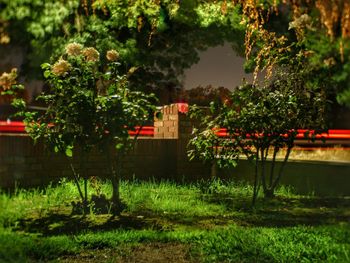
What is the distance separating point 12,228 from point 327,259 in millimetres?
3171

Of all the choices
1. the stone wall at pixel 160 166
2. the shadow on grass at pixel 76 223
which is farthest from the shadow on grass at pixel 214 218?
the stone wall at pixel 160 166

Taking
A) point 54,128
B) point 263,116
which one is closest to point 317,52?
point 263,116

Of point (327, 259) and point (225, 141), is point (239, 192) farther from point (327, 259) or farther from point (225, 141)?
point (327, 259)

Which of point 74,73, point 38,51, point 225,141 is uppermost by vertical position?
point 38,51

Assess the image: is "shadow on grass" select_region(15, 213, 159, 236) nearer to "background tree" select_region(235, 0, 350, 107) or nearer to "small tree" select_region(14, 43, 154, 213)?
"small tree" select_region(14, 43, 154, 213)

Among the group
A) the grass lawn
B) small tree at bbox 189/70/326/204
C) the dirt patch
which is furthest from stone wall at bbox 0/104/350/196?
the dirt patch

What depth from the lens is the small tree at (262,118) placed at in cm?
783

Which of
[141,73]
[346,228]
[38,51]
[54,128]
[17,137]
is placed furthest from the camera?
[141,73]

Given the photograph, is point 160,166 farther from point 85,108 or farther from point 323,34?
point 323,34

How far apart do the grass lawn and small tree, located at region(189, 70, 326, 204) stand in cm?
76

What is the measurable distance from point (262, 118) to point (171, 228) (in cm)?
237

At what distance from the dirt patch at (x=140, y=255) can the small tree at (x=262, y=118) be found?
2779mm

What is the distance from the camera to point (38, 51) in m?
11.8

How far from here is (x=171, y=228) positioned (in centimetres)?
614
